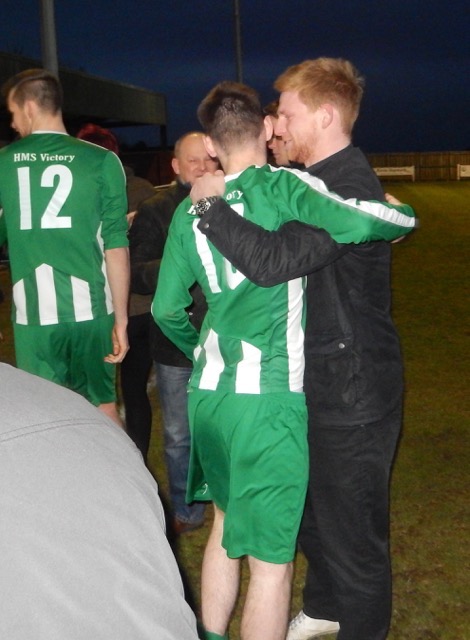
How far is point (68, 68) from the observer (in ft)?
93.4

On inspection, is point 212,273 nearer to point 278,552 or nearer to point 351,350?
point 351,350

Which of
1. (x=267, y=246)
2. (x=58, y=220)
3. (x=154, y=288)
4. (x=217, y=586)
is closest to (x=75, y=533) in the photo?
(x=267, y=246)

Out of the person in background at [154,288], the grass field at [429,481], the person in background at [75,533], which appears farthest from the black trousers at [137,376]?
the person in background at [75,533]

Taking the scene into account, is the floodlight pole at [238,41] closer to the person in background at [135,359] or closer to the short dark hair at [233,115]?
the person in background at [135,359]

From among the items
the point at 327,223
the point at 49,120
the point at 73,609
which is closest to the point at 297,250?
the point at 327,223

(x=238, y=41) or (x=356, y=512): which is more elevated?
(x=238, y=41)

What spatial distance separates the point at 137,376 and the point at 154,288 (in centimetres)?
80

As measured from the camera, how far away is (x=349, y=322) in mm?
2805

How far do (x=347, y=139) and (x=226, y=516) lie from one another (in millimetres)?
1329

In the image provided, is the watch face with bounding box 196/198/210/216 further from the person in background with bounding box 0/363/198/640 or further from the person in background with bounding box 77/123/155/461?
the person in background with bounding box 77/123/155/461

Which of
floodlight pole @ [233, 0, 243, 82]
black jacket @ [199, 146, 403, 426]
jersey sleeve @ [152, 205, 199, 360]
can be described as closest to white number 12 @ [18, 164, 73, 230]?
jersey sleeve @ [152, 205, 199, 360]

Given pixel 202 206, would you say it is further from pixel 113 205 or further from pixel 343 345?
pixel 113 205

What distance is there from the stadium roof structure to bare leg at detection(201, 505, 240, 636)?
71.0 feet

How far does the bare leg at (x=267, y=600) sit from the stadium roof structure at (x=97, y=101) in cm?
2193
